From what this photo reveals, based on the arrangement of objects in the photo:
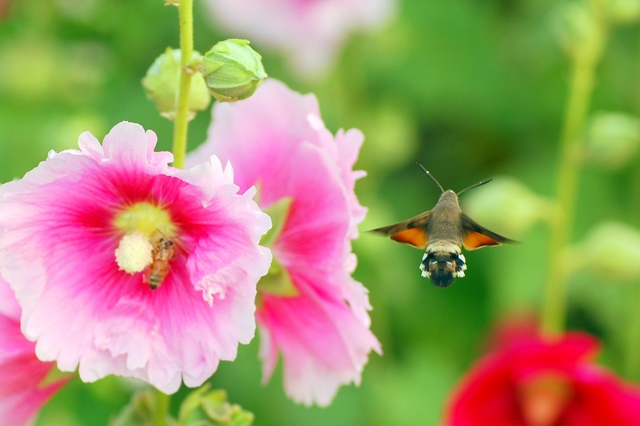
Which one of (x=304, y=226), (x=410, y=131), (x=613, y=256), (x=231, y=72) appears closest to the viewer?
(x=231, y=72)

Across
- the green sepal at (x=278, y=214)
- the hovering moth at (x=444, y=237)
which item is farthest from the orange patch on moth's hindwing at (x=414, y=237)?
the green sepal at (x=278, y=214)

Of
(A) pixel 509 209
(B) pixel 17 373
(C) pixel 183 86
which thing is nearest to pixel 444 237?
(C) pixel 183 86

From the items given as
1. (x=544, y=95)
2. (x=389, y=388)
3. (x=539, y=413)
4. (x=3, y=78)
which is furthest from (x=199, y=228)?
(x=544, y=95)

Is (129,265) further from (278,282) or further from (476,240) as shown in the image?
(476,240)

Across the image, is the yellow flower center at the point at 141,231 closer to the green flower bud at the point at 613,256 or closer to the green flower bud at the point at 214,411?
the green flower bud at the point at 214,411

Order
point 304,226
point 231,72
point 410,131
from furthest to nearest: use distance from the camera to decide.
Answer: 1. point 410,131
2. point 304,226
3. point 231,72

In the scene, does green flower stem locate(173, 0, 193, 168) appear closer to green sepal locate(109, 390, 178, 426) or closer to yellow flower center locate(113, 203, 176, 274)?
yellow flower center locate(113, 203, 176, 274)

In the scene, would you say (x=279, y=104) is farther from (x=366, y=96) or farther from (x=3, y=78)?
(x=366, y=96)
